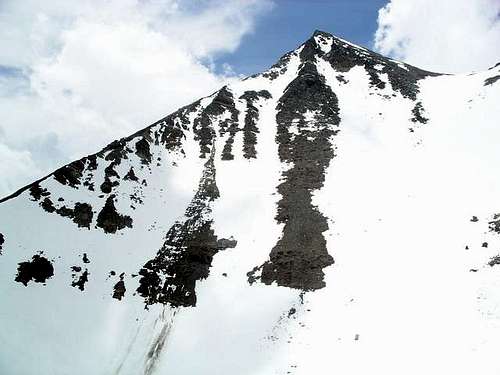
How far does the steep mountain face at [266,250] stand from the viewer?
109ft

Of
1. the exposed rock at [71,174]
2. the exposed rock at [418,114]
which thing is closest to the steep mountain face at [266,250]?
the exposed rock at [71,174]

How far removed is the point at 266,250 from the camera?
154 feet

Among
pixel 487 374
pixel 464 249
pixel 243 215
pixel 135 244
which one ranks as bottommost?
pixel 487 374

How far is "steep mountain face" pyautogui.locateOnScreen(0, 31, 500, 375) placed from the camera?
33.2 metres

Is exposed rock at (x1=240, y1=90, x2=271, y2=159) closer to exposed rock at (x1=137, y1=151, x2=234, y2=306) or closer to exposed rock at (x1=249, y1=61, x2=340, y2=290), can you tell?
exposed rock at (x1=249, y1=61, x2=340, y2=290)

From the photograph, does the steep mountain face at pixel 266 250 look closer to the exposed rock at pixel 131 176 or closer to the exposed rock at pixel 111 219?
the exposed rock at pixel 111 219

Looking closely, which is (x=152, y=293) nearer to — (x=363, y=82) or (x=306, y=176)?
(x=306, y=176)

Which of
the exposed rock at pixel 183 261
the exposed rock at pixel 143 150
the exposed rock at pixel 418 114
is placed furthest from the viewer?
the exposed rock at pixel 418 114

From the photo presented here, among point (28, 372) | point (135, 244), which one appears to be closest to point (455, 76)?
point (135, 244)

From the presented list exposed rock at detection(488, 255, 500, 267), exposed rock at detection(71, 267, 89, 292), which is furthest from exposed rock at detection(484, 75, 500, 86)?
exposed rock at detection(71, 267, 89, 292)

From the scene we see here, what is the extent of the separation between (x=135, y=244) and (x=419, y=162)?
38225 mm

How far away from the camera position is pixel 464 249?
38.3 metres

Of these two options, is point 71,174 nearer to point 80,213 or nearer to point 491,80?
point 80,213

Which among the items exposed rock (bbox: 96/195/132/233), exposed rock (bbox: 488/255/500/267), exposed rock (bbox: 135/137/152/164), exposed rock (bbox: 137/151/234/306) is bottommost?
exposed rock (bbox: 488/255/500/267)
